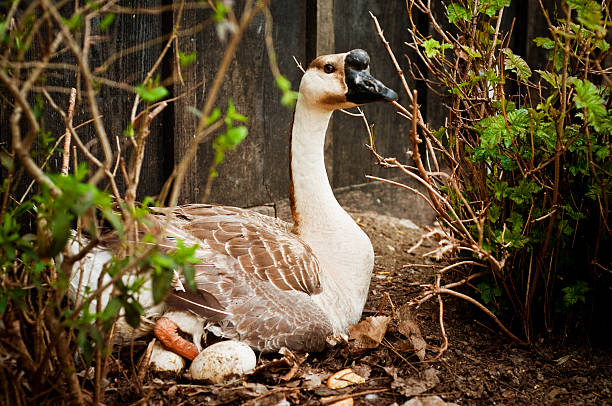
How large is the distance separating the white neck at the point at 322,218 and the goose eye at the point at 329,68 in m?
0.19

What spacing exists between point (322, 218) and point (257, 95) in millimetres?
1418

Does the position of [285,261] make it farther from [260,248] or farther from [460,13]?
[460,13]

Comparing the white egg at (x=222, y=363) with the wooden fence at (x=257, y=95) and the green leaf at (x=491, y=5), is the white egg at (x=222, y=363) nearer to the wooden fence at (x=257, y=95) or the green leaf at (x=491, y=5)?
the wooden fence at (x=257, y=95)

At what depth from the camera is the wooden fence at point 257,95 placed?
12.0 ft

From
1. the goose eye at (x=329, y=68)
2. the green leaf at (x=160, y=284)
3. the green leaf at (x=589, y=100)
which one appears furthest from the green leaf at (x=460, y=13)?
the green leaf at (x=160, y=284)

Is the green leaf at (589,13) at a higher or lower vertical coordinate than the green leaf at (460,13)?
lower

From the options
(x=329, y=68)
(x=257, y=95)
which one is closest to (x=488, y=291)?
(x=329, y=68)

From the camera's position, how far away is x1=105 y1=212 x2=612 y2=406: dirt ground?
8.55ft

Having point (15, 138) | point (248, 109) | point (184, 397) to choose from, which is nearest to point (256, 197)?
point (248, 109)

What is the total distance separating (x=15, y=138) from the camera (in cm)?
170

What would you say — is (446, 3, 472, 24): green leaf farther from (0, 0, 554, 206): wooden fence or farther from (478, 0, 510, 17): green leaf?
(0, 0, 554, 206): wooden fence

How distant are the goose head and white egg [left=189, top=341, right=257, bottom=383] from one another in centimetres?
135

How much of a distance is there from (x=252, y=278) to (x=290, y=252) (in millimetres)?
247

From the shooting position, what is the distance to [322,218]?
3359 millimetres
